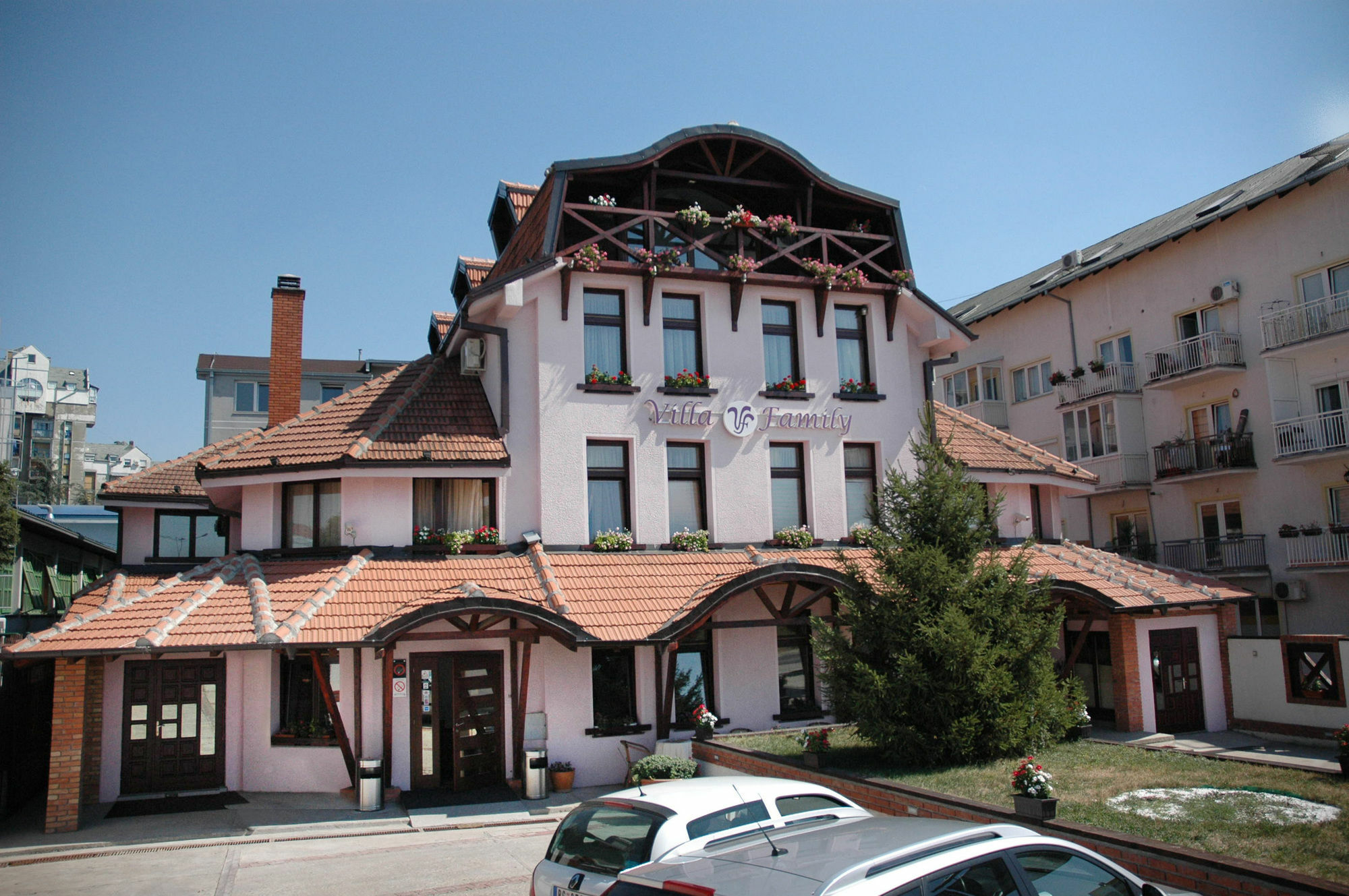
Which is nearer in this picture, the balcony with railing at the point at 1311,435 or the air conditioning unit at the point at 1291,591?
the balcony with railing at the point at 1311,435

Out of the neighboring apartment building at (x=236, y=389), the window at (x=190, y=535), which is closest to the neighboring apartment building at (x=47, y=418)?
the neighboring apartment building at (x=236, y=389)

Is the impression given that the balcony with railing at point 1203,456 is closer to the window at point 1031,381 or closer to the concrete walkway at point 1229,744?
the window at point 1031,381

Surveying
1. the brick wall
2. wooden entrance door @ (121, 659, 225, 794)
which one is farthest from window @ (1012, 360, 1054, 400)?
wooden entrance door @ (121, 659, 225, 794)

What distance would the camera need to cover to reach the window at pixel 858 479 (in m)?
21.5

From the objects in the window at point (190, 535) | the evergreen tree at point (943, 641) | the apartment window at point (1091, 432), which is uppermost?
the apartment window at point (1091, 432)

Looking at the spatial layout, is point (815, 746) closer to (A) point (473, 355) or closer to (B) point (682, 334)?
(B) point (682, 334)

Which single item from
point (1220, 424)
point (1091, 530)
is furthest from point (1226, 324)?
point (1091, 530)

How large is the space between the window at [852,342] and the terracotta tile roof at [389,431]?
808 cm

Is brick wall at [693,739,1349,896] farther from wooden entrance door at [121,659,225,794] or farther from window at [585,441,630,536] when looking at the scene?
wooden entrance door at [121,659,225,794]

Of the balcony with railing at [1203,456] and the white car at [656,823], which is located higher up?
the balcony with railing at [1203,456]

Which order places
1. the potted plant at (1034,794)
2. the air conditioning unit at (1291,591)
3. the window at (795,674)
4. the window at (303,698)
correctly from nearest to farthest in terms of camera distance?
1. the potted plant at (1034,794)
2. the window at (303,698)
3. the window at (795,674)
4. the air conditioning unit at (1291,591)

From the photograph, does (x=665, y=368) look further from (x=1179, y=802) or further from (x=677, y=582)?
(x=1179, y=802)

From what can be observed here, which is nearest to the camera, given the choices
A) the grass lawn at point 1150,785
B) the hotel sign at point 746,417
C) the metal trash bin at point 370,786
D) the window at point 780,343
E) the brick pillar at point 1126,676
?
the grass lawn at point 1150,785

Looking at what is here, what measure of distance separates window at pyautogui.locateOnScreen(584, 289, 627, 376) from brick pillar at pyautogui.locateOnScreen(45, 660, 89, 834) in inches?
412
